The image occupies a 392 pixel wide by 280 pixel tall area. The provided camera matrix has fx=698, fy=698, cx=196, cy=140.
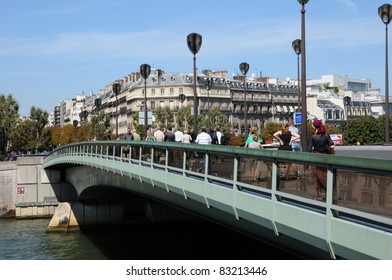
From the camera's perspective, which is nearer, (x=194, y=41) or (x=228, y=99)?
(x=194, y=41)

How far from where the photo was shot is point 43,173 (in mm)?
54625

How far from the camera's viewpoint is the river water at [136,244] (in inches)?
1232

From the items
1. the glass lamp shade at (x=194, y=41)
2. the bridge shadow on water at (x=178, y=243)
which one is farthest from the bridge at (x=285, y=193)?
the bridge shadow on water at (x=178, y=243)

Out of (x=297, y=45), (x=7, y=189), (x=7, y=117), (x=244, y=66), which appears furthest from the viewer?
(x=7, y=117)

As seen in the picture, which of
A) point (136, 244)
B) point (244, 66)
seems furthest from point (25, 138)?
point (244, 66)

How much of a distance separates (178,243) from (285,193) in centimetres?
2542

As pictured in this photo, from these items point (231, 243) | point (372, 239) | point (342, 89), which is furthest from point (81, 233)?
point (342, 89)

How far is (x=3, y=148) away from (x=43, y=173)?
41.3 m

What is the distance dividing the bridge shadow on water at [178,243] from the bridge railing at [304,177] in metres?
13.0

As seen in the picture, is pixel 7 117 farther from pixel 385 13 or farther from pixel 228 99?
pixel 385 13

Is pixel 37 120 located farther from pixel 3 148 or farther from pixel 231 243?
pixel 231 243

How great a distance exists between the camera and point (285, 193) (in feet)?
33.8
